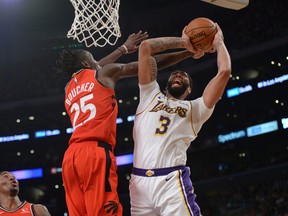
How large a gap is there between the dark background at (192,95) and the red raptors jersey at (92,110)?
1553 cm

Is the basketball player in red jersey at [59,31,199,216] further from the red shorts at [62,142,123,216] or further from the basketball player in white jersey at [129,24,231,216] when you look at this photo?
the basketball player in white jersey at [129,24,231,216]

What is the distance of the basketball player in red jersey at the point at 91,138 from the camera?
12.1ft

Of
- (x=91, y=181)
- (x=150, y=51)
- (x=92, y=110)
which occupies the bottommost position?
(x=91, y=181)

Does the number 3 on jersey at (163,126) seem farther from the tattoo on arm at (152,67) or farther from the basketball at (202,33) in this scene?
the basketball at (202,33)

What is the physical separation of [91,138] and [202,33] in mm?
1243

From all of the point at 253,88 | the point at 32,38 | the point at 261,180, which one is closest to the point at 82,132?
the point at 261,180

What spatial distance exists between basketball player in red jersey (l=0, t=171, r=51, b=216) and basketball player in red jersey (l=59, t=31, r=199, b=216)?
1504 millimetres

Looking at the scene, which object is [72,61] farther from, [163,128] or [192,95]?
[192,95]

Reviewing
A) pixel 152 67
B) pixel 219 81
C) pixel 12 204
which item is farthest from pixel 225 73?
pixel 12 204

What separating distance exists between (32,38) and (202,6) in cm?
775

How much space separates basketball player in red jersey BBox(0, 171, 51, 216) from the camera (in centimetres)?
520

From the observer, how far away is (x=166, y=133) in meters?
3.94

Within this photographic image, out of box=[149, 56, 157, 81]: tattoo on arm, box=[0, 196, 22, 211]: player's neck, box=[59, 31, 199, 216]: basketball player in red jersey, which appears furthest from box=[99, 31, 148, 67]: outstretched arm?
box=[0, 196, 22, 211]: player's neck

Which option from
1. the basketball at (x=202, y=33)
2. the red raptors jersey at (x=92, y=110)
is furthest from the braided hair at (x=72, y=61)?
the basketball at (x=202, y=33)
